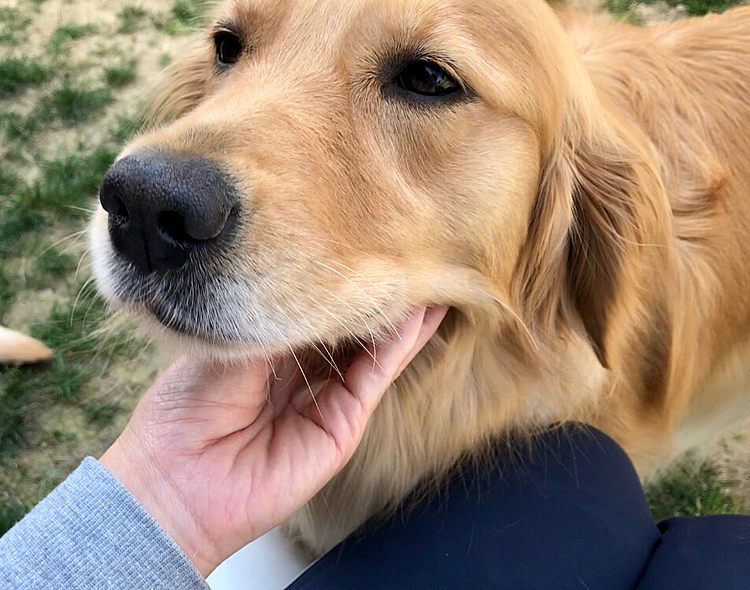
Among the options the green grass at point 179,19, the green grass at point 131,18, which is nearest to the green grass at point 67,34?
the green grass at point 131,18

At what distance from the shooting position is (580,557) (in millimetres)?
1928

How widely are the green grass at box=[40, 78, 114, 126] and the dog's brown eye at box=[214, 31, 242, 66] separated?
9.18ft

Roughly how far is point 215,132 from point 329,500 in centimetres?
141

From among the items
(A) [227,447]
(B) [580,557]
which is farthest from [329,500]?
(B) [580,557]

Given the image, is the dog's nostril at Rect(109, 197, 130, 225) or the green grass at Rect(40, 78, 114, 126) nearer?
the dog's nostril at Rect(109, 197, 130, 225)

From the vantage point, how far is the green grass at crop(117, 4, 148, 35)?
487cm

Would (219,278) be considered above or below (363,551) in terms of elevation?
above

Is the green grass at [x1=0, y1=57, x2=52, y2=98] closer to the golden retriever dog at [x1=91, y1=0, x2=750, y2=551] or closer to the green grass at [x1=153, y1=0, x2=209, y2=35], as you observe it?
the green grass at [x1=153, y1=0, x2=209, y2=35]

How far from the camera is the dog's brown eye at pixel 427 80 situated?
66.2 inches

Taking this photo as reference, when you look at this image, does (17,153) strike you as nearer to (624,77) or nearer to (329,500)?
(329,500)

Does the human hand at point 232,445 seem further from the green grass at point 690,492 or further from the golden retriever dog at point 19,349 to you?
the green grass at point 690,492

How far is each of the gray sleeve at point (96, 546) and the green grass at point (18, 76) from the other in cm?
387

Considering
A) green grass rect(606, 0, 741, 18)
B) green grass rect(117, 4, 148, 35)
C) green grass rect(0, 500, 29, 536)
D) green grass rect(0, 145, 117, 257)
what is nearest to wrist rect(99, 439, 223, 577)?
green grass rect(0, 500, 29, 536)

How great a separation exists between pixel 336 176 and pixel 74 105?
3.53m
